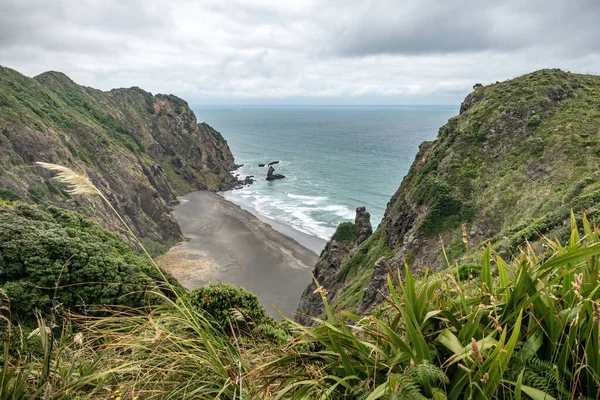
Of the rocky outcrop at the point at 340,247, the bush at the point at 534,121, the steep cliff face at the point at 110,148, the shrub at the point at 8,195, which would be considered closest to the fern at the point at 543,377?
the steep cliff face at the point at 110,148

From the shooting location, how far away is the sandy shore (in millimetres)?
38709

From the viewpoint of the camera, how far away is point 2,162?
33.9 meters

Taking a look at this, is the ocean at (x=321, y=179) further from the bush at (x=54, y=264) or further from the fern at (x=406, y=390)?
the fern at (x=406, y=390)

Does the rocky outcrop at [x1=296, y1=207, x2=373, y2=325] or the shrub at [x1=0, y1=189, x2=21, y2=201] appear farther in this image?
the rocky outcrop at [x1=296, y1=207, x2=373, y2=325]

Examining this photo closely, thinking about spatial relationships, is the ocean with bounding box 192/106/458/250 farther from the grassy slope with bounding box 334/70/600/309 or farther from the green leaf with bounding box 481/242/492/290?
the green leaf with bounding box 481/242/492/290

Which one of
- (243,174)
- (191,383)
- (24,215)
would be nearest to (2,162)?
(24,215)

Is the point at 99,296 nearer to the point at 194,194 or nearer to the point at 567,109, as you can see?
the point at 567,109

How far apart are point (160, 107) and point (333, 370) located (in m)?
110

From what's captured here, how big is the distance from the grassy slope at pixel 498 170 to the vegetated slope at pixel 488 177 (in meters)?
0.07

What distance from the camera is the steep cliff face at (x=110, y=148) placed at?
121 feet

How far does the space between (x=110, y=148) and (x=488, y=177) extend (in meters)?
57.4

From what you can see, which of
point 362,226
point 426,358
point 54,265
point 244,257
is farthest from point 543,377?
point 244,257

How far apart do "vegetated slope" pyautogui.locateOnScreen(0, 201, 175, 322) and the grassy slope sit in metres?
13.7

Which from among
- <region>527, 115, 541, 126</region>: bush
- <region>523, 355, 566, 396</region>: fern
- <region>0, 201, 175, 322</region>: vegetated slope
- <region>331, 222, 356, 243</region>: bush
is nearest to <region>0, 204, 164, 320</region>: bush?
<region>0, 201, 175, 322</region>: vegetated slope
